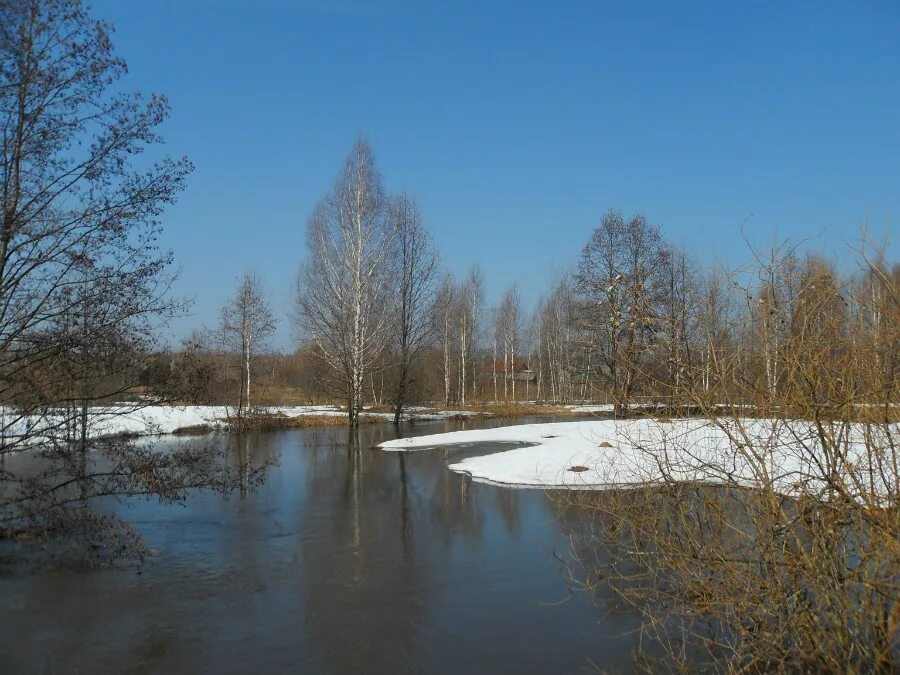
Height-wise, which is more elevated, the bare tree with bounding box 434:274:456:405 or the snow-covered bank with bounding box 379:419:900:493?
the bare tree with bounding box 434:274:456:405

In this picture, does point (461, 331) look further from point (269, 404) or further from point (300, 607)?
point (300, 607)

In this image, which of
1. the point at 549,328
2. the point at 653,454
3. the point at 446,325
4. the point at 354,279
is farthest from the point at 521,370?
the point at 653,454

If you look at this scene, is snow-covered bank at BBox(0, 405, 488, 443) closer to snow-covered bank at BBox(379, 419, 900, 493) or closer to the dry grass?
the dry grass

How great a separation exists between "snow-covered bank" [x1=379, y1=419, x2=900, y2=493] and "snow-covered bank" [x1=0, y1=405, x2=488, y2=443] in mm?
6026

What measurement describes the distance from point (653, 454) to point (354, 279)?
24.2m

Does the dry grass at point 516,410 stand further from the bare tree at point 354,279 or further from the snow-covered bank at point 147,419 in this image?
the bare tree at point 354,279

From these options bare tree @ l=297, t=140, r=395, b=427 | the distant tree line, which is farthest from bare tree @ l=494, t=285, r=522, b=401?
bare tree @ l=297, t=140, r=395, b=427

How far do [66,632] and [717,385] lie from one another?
643 centimetres

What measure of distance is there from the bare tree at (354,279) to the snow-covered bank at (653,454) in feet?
19.3

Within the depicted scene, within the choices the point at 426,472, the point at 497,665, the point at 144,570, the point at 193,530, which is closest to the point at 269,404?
the point at 426,472

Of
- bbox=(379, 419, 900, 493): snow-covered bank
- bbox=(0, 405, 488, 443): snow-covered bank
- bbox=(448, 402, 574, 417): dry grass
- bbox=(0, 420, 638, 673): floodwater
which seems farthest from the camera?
bbox=(448, 402, 574, 417): dry grass

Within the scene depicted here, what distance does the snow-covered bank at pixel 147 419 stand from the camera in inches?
316

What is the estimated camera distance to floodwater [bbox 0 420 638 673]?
6.04m

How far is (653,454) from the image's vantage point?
502 centimetres
